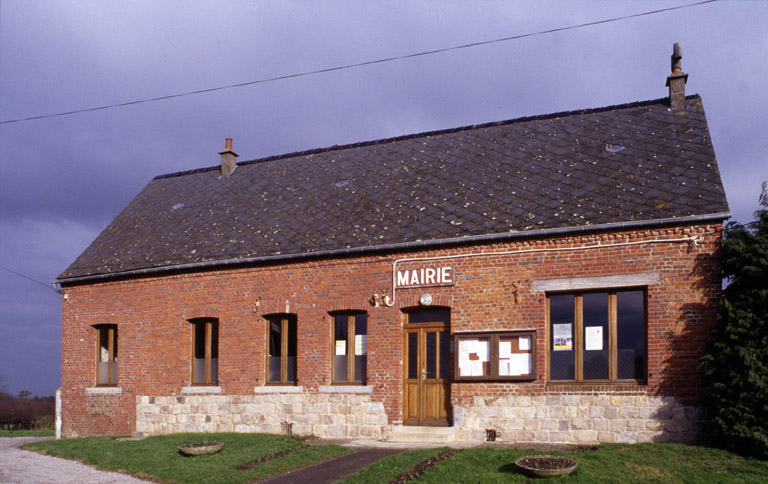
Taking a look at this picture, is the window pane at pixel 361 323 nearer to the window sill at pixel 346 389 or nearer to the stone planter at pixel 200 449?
the window sill at pixel 346 389

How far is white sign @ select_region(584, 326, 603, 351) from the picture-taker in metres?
13.1

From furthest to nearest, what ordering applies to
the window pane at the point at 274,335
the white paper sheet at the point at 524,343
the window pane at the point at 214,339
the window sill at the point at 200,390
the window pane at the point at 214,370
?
the window pane at the point at 214,339
the window pane at the point at 214,370
the window sill at the point at 200,390
the window pane at the point at 274,335
the white paper sheet at the point at 524,343

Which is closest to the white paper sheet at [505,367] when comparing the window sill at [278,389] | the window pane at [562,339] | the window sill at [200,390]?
the window pane at [562,339]

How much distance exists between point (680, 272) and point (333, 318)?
723 centimetres

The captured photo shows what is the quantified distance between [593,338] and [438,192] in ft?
16.5

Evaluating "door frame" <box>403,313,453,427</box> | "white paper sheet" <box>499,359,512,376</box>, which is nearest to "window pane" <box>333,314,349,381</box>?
"door frame" <box>403,313,453,427</box>

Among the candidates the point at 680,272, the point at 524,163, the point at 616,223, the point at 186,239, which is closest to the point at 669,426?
the point at 680,272

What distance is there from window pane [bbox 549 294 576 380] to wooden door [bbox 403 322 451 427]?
214cm

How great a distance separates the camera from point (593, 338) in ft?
43.2

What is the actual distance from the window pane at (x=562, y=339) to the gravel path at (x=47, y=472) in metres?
→ 7.49

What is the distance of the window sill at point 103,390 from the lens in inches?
718

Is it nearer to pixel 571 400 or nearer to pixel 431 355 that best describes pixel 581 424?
pixel 571 400

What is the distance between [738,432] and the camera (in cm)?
1091

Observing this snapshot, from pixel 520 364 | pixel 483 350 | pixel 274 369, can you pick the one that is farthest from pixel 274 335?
pixel 520 364
